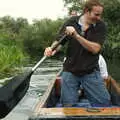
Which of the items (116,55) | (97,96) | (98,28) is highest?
(98,28)

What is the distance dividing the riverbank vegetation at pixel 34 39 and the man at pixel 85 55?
41.8 ft

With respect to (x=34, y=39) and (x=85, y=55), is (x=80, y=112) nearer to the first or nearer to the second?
(x=85, y=55)

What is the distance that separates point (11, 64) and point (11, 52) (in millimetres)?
872

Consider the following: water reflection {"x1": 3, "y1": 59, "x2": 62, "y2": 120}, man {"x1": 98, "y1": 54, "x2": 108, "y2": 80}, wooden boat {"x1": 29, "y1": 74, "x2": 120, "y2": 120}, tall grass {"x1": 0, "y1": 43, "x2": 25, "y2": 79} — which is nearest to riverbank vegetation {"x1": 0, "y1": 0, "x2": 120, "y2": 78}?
tall grass {"x1": 0, "y1": 43, "x2": 25, "y2": 79}

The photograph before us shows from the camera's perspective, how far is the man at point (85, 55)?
6.46 m

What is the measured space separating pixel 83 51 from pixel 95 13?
54 centimetres

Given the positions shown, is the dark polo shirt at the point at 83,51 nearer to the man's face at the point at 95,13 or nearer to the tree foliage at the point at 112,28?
the man's face at the point at 95,13

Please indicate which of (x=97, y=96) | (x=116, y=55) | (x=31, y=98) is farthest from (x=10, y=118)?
(x=116, y=55)

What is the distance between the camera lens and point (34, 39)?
55.1 m

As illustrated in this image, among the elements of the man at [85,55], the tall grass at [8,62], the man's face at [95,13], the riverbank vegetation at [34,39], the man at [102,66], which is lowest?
the riverbank vegetation at [34,39]

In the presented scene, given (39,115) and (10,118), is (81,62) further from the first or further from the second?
(10,118)

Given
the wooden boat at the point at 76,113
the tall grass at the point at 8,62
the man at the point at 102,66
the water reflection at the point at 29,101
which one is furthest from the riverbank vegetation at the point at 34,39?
the wooden boat at the point at 76,113

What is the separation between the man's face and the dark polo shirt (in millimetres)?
108

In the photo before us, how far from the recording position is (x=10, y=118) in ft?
37.9
